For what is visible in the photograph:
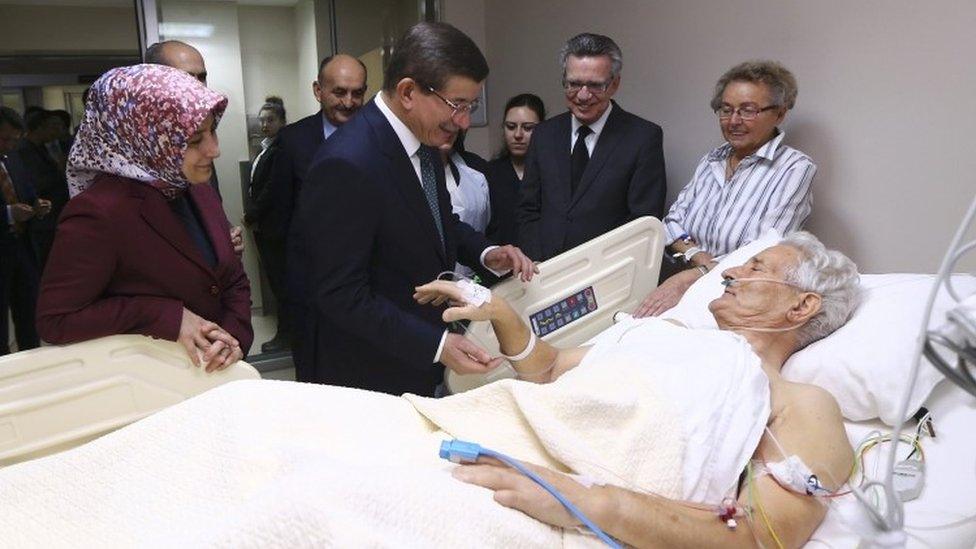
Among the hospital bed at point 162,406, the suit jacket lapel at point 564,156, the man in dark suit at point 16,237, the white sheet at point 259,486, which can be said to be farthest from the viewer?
the man in dark suit at point 16,237

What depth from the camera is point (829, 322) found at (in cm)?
178

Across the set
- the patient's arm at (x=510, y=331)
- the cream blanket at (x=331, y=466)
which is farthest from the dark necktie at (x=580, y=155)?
the cream blanket at (x=331, y=466)

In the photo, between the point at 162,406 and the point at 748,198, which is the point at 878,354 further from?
the point at 162,406

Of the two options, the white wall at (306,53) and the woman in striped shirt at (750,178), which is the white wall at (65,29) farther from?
the woman in striped shirt at (750,178)

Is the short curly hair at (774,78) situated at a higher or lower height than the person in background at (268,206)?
higher

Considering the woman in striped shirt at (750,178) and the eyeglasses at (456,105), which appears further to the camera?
the woman in striped shirt at (750,178)

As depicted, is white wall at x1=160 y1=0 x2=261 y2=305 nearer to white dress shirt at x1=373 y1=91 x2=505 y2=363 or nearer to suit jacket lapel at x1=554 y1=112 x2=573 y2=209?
suit jacket lapel at x1=554 y1=112 x2=573 y2=209

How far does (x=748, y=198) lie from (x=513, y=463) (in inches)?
56.3

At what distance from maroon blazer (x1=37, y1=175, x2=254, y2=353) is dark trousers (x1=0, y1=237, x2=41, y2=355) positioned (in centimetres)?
240

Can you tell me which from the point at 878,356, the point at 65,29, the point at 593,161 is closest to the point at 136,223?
the point at 593,161

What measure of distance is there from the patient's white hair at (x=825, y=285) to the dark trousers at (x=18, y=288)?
362 centimetres

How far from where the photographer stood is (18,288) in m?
3.77

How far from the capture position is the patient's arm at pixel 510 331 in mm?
1738

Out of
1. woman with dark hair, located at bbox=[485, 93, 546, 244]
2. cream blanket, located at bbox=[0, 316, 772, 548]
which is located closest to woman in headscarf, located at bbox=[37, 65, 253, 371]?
cream blanket, located at bbox=[0, 316, 772, 548]
